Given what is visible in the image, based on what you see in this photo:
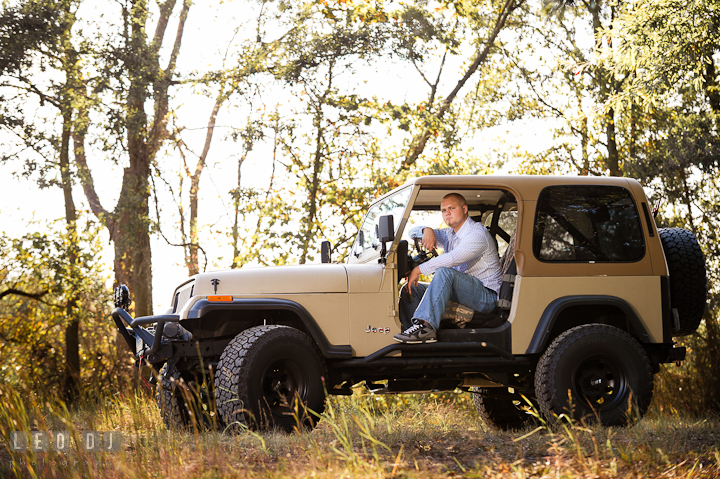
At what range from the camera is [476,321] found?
554 centimetres

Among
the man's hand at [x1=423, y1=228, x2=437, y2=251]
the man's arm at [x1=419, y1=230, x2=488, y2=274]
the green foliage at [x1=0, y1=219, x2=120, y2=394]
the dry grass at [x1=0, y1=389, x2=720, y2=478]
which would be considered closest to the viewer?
the dry grass at [x1=0, y1=389, x2=720, y2=478]

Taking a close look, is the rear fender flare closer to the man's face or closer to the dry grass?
the dry grass

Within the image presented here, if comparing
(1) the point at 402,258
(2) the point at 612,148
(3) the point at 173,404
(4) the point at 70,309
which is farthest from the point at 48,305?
(2) the point at 612,148

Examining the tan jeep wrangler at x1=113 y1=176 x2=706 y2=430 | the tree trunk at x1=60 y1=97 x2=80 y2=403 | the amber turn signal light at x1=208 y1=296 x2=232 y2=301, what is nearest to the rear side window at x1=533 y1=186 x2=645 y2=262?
the tan jeep wrangler at x1=113 y1=176 x2=706 y2=430

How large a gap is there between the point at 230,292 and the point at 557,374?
2.62 metres

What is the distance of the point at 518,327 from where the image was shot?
548cm

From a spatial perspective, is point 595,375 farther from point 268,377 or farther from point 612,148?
point 612,148

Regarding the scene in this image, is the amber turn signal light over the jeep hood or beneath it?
beneath

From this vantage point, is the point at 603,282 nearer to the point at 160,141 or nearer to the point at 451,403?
the point at 451,403

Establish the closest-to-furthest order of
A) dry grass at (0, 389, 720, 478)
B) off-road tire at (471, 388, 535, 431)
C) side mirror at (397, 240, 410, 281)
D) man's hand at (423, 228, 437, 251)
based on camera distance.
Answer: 1. dry grass at (0, 389, 720, 478)
2. side mirror at (397, 240, 410, 281)
3. man's hand at (423, 228, 437, 251)
4. off-road tire at (471, 388, 535, 431)

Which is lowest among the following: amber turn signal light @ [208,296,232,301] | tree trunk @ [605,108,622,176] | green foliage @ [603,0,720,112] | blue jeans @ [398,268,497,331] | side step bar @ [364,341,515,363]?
side step bar @ [364,341,515,363]

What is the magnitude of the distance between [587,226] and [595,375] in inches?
49.1

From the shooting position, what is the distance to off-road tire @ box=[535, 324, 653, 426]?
210 inches

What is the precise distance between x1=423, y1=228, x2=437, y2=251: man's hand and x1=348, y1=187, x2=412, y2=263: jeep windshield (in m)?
0.33
